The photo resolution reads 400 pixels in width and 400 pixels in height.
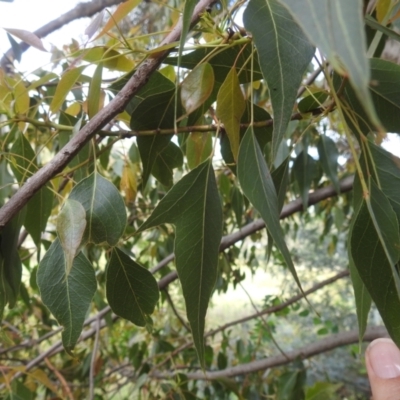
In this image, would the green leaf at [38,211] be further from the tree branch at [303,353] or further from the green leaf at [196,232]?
the tree branch at [303,353]

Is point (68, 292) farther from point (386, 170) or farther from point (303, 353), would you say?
point (303, 353)

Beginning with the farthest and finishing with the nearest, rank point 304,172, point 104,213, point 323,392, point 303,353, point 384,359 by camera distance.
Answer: point 303,353, point 304,172, point 323,392, point 384,359, point 104,213

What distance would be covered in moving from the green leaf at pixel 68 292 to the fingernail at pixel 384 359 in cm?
30

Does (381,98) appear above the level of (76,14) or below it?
below

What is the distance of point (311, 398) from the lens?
64cm

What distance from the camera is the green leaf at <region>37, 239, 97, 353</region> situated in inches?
13.8

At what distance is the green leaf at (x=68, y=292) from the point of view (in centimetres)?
35

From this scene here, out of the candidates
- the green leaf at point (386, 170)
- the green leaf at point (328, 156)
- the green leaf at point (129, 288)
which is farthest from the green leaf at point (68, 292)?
the green leaf at point (328, 156)

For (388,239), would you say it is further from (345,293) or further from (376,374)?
(345,293)

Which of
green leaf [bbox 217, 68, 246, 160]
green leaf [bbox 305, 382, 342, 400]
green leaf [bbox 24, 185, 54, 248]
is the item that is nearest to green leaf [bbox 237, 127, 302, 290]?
green leaf [bbox 217, 68, 246, 160]

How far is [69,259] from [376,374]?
0.33 metres

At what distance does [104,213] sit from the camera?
35 centimetres

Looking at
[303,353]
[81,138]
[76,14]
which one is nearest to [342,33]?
[81,138]

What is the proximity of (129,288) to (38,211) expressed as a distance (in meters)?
0.15
